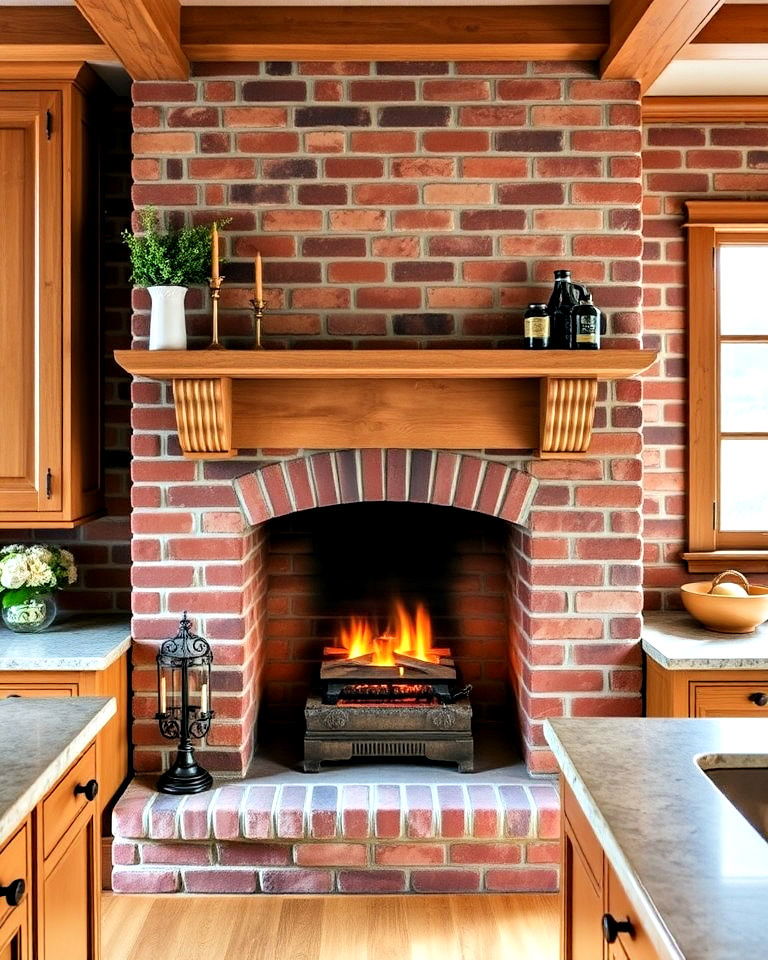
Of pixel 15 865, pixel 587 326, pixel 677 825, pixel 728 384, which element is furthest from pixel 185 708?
pixel 728 384

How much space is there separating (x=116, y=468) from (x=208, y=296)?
→ 2.49 ft

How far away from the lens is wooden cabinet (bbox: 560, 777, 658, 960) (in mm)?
1214

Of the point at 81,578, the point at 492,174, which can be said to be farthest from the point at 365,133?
the point at 81,578

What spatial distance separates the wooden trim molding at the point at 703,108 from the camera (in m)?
3.00

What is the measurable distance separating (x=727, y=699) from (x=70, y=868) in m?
1.79

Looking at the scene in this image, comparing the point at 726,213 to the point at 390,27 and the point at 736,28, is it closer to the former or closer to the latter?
the point at 736,28

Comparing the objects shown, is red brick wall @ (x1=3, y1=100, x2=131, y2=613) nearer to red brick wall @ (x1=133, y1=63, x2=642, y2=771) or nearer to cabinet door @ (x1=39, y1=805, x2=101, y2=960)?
red brick wall @ (x1=133, y1=63, x2=642, y2=771)

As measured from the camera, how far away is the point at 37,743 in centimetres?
154

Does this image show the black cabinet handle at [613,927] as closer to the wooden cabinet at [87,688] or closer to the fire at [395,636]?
the wooden cabinet at [87,688]

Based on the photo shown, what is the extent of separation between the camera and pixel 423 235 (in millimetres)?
2705

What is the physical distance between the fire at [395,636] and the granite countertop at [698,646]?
0.75 meters

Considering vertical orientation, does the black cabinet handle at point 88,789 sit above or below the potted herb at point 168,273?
below

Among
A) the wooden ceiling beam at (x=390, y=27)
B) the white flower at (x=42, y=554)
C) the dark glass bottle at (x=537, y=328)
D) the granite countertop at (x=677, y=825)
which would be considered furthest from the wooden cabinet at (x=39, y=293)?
the granite countertop at (x=677, y=825)

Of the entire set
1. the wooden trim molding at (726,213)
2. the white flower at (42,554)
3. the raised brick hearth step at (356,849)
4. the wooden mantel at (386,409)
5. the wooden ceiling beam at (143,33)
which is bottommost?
the raised brick hearth step at (356,849)
